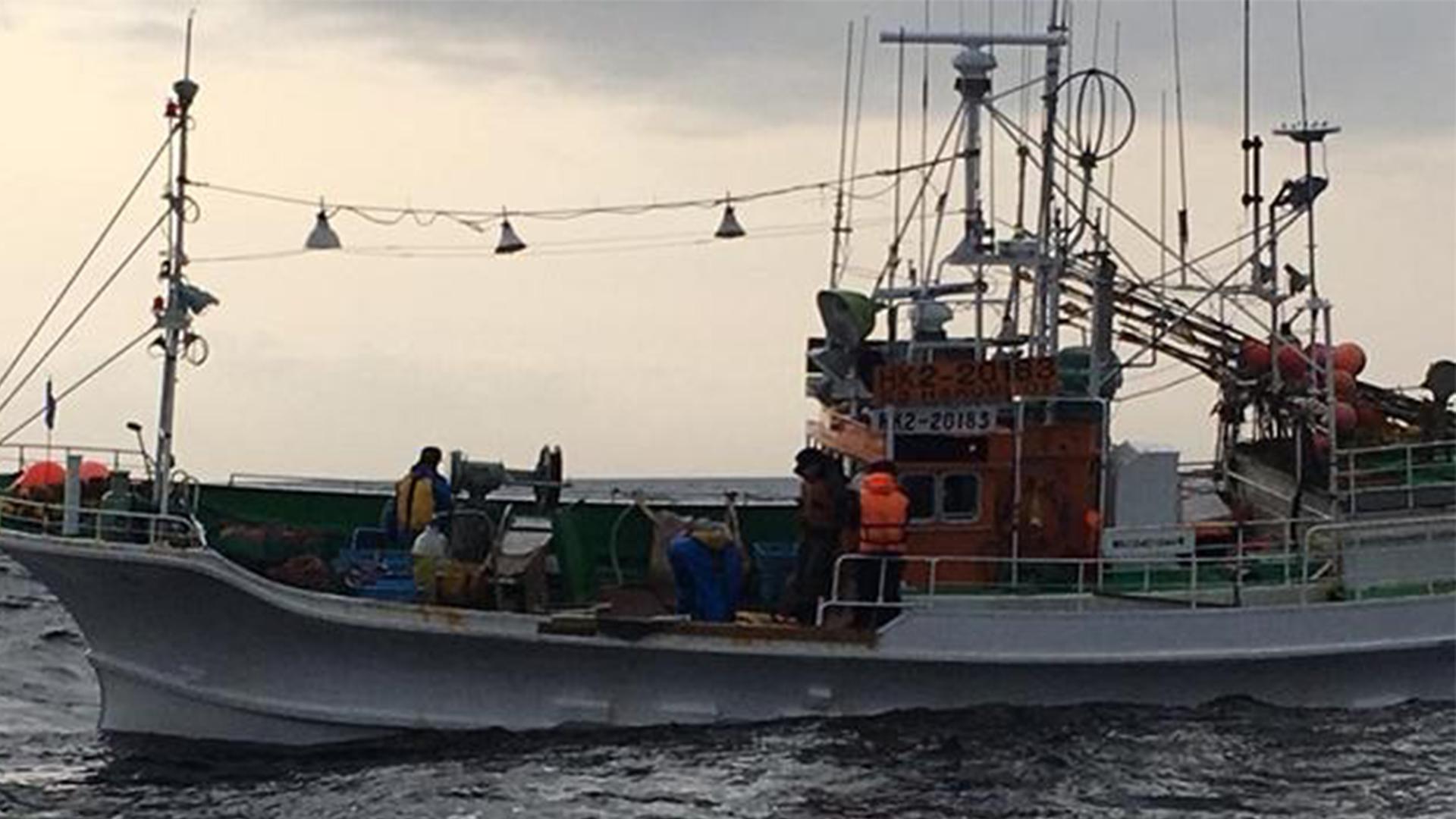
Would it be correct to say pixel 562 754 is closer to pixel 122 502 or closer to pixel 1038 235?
pixel 122 502

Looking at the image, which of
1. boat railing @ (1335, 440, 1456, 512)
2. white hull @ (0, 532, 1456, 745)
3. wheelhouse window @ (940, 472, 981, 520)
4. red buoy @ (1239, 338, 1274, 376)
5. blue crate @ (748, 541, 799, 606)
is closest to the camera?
white hull @ (0, 532, 1456, 745)

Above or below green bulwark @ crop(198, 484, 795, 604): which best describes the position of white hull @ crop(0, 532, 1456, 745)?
below

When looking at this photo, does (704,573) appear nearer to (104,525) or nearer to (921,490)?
(921,490)

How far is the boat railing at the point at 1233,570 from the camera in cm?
2033

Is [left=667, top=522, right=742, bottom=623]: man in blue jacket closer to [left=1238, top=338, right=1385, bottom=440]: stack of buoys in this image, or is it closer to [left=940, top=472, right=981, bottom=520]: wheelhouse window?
[left=940, top=472, right=981, bottom=520]: wheelhouse window

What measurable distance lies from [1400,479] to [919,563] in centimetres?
455

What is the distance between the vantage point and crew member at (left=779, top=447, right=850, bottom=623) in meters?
20.0

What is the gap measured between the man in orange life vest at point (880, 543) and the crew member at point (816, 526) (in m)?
0.27

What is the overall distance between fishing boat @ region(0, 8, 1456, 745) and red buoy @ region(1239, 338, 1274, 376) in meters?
0.18

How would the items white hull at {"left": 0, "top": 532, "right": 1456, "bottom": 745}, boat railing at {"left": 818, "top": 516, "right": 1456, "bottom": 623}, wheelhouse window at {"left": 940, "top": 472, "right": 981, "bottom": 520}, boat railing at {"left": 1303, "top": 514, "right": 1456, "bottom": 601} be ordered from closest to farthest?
1. white hull at {"left": 0, "top": 532, "right": 1456, "bottom": 745}
2. boat railing at {"left": 818, "top": 516, "right": 1456, "bottom": 623}
3. boat railing at {"left": 1303, "top": 514, "right": 1456, "bottom": 601}
4. wheelhouse window at {"left": 940, "top": 472, "right": 981, "bottom": 520}

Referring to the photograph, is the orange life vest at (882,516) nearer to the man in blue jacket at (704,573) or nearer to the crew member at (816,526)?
the crew member at (816,526)

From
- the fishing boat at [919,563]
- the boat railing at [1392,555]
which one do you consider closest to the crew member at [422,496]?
the fishing boat at [919,563]

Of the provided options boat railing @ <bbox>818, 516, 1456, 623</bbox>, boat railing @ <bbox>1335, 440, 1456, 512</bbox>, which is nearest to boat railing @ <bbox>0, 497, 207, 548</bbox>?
boat railing @ <bbox>818, 516, 1456, 623</bbox>

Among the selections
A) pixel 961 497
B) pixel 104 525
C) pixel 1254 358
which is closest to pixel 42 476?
pixel 104 525
